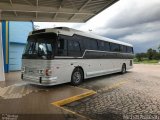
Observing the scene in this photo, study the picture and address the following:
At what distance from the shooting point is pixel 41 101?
5750mm

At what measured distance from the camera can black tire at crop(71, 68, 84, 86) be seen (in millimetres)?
8305

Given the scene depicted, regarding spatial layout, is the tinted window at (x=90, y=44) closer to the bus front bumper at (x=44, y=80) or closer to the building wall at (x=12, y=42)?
the bus front bumper at (x=44, y=80)

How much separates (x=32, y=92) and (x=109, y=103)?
11.0 ft

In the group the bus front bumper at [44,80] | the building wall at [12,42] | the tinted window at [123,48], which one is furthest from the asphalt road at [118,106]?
the building wall at [12,42]

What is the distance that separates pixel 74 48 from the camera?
825 cm

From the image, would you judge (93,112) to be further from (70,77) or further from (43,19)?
(43,19)

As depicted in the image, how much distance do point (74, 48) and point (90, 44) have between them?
1640 mm

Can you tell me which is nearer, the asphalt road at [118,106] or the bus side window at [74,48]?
the asphalt road at [118,106]

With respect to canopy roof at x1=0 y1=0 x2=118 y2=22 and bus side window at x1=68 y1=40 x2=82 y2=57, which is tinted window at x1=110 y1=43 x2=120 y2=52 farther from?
bus side window at x1=68 y1=40 x2=82 y2=57

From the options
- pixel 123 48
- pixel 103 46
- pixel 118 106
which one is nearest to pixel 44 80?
pixel 118 106

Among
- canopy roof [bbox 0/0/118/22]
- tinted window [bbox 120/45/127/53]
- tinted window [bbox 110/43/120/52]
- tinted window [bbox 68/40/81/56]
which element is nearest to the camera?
tinted window [bbox 68/40/81/56]

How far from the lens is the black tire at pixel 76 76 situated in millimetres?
8305

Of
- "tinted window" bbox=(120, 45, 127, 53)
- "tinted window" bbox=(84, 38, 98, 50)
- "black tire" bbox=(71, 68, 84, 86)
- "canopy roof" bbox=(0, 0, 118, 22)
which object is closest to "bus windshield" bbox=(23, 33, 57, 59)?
"black tire" bbox=(71, 68, 84, 86)

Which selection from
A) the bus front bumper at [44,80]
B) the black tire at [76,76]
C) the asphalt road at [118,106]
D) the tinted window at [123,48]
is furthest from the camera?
the tinted window at [123,48]
